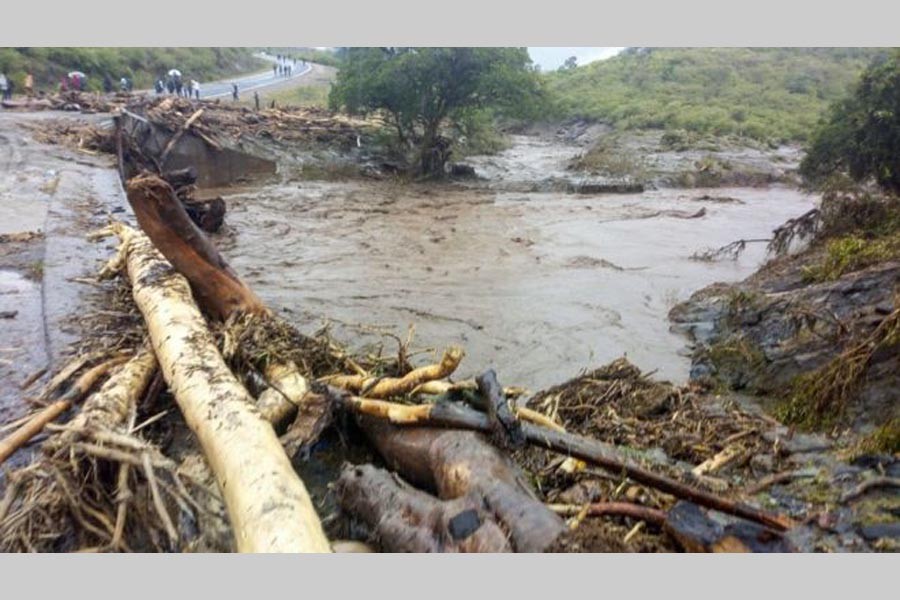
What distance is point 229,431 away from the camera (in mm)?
3752

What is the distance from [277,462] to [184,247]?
3308 mm

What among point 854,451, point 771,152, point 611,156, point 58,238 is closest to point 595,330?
point 854,451

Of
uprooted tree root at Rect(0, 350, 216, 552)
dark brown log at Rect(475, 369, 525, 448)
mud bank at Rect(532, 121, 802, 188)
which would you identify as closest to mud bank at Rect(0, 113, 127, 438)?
uprooted tree root at Rect(0, 350, 216, 552)

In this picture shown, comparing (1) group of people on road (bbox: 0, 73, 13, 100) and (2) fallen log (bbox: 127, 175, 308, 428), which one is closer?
(2) fallen log (bbox: 127, 175, 308, 428)

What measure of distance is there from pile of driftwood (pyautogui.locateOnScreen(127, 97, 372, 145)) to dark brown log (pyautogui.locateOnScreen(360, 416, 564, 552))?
19.2 metres

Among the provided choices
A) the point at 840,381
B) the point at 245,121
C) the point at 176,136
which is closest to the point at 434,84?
the point at 245,121

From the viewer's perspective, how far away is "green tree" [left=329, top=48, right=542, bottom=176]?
22.3 m

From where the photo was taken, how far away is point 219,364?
4.56 meters

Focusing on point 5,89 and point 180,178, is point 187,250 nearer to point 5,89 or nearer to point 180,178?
point 180,178

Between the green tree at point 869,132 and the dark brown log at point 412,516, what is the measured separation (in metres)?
11.6

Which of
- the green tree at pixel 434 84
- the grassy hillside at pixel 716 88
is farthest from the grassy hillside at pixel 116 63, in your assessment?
the grassy hillside at pixel 716 88

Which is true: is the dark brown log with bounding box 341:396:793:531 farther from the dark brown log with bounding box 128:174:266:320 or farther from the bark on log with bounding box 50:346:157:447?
the dark brown log with bounding box 128:174:266:320

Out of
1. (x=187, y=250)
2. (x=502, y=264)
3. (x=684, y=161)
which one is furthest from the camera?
(x=684, y=161)

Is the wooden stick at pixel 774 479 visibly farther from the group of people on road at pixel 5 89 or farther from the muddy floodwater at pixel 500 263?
the group of people on road at pixel 5 89
